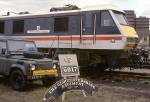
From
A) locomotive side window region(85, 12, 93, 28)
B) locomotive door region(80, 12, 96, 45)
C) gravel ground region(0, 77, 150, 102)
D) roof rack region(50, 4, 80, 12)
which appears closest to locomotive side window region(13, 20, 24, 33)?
roof rack region(50, 4, 80, 12)

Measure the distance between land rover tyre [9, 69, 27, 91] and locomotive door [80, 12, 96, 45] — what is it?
533 centimetres

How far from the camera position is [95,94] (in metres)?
11.4

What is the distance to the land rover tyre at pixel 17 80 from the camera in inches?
468

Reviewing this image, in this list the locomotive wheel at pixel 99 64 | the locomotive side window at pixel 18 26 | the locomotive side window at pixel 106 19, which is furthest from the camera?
the locomotive side window at pixel 18 26

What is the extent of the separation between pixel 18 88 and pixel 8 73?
824 mm

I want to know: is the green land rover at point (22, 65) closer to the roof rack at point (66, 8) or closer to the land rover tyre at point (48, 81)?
the land rover tyre at point (48, 81)

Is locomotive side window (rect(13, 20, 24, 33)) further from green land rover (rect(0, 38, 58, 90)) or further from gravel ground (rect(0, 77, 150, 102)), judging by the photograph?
gravel ground (rect(0, 77, 150, 102))

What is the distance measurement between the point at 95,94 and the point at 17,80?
273cm

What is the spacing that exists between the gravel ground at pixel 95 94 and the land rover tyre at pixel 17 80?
20 cm

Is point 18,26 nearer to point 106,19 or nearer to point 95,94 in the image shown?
point 106,19

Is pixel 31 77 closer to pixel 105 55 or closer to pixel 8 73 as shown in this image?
pixel 8 73

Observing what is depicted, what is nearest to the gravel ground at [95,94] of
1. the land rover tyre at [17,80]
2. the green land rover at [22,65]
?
the land rover tyre at [17,80]

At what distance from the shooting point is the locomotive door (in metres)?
16.7

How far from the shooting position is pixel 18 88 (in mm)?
12125
